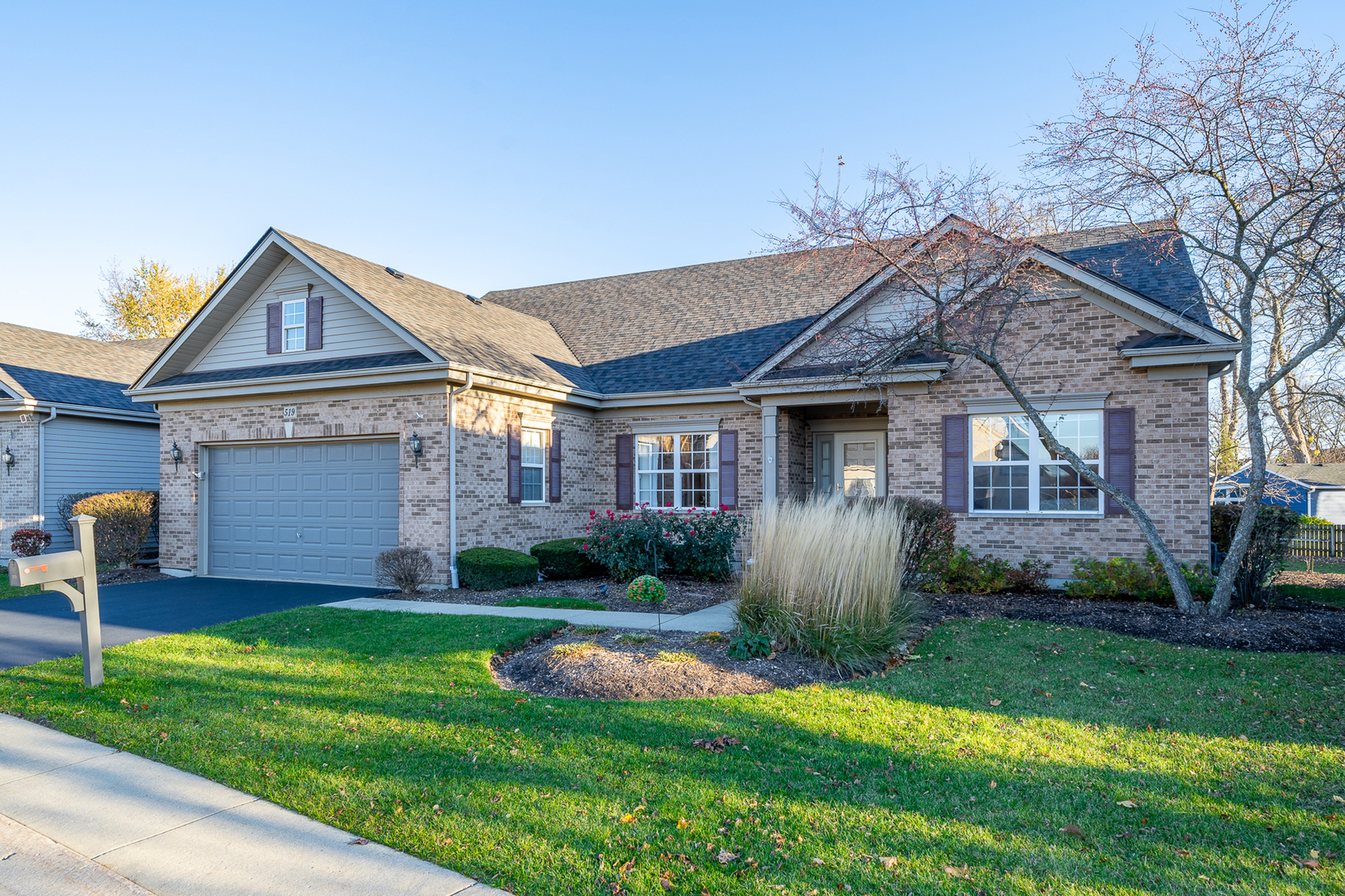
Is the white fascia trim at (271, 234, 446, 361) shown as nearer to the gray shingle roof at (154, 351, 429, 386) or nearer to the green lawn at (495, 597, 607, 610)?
the gray shingle roof at (154, 351, 429, 386)

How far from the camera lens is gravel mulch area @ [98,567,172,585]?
13.8 m

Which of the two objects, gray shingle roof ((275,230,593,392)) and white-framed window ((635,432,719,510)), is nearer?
gray shingle roof ((275,230,593,392))

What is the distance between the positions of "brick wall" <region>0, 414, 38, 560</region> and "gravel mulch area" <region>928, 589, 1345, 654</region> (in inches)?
670

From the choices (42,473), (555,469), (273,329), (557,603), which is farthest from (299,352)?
(557,603)

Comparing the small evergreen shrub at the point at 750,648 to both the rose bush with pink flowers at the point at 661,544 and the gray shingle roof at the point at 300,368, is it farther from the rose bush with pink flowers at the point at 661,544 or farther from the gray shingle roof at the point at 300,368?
the gray shingle roof at the point at 300,368

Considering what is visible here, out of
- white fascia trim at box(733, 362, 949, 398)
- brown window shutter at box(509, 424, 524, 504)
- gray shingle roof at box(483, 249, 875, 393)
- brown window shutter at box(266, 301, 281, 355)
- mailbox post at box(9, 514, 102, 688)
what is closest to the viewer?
mailbox post at box(9, 514, 102, 688)

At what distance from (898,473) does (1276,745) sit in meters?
7.92

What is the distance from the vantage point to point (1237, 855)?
3465 mm

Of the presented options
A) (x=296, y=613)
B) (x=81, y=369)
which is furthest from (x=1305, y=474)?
(x=81, y=369)

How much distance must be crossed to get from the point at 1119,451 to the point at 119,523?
56.5ft

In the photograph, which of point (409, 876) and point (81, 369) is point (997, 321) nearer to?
point (409, 876)

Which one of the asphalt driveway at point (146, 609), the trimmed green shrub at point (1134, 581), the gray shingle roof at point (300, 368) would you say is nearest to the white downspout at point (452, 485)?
the gray shingle roof at point (300, 368)

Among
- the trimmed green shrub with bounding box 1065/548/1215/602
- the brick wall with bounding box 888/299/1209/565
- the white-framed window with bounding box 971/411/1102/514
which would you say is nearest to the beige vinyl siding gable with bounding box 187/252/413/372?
the brick wall with bounding box 888/299/1209/565

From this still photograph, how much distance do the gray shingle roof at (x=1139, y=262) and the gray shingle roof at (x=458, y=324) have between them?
8518 mm
